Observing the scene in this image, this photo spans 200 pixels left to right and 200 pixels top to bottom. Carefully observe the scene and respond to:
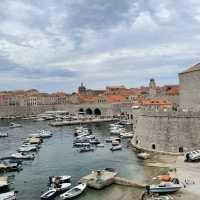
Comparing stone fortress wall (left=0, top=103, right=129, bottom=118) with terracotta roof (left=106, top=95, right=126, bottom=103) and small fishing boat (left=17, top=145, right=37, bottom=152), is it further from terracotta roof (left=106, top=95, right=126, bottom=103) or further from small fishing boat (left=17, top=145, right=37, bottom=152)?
small fishing boat (left=17, top=145, right=37, bottom=152)

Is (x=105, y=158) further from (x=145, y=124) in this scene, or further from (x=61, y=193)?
(x=61, y=193)

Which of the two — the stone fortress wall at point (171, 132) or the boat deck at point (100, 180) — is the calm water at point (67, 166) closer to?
the boat deck at point (100, 180)

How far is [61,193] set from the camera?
27.9m

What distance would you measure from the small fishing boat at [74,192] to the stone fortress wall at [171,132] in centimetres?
1204

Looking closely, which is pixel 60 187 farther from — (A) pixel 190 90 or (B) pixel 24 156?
(A) pixel 190 90

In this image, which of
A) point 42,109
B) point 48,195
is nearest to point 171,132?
point 48,195

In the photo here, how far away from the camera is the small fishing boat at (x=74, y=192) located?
85.5 feet

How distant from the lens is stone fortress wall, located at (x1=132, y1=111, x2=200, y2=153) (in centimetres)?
3566

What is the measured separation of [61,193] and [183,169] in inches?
384

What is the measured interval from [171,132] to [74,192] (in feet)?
45.9

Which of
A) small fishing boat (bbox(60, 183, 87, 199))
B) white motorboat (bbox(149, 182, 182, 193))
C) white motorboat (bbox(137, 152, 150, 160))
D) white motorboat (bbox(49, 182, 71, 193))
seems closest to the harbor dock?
white motorboat (bbox(137, 152, 150, 160))

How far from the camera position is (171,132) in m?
37.1

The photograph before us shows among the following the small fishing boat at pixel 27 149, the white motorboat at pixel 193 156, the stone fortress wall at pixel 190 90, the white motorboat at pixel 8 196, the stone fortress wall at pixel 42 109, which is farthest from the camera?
the stone fortress wall at pixel 42 109

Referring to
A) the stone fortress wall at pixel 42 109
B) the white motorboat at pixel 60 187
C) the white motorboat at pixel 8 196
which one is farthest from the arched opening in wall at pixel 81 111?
the white motorboat at pixel 8 196
